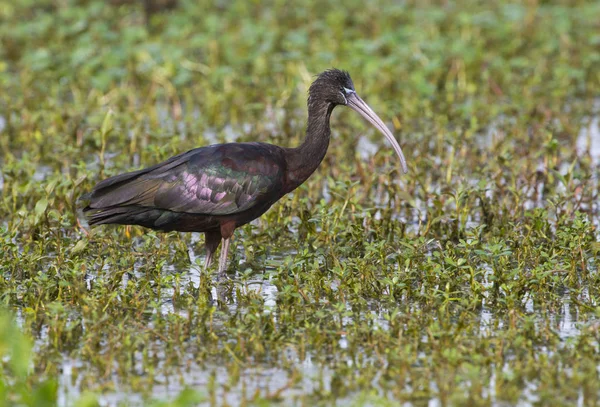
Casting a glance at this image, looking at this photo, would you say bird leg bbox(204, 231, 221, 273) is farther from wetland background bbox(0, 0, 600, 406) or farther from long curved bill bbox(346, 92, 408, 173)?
long curved bill bbox(346, 92, 408, 173)

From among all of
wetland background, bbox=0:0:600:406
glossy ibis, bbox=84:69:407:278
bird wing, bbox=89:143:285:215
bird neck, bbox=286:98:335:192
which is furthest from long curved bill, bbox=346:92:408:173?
bird wing, bbox=89:143:285:215

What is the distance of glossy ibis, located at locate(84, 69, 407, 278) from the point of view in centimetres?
662

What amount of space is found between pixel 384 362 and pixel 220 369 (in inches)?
29.9

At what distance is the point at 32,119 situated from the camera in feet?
32.7

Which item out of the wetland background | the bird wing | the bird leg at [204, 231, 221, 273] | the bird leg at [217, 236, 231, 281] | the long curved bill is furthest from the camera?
the long curved bill

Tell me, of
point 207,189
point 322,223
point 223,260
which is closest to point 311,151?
point 322,223

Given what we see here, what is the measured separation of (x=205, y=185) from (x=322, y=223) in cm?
89

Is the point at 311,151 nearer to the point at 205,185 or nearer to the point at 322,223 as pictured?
the point at 322,223

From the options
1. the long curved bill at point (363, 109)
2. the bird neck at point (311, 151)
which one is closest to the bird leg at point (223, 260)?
the bird neck at point (311, 151)

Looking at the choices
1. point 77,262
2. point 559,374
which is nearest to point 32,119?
point 77,262

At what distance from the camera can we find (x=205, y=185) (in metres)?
6.68

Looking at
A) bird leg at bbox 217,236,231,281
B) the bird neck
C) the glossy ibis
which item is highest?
the bird neck

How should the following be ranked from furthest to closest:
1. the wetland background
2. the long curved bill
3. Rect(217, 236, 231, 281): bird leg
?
the long curved bill < Rect(217, 236, 231, 281): bird leg < the wetland background

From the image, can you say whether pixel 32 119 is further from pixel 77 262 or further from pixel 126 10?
pixel 126 10
